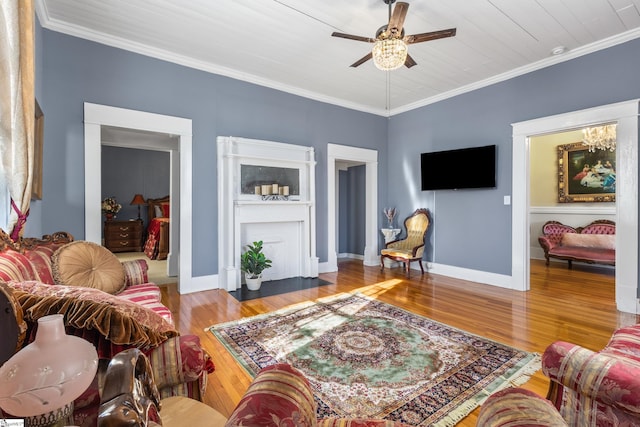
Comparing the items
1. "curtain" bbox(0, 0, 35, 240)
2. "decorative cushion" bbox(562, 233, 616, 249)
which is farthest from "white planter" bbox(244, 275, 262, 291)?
"decorative cushion" bbox(562, 233, 616, 249)

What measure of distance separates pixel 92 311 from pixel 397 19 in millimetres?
2693

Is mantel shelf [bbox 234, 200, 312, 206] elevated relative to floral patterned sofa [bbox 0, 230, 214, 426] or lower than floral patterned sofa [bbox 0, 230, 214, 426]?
elevated

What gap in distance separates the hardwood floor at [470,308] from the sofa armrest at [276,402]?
109 cm

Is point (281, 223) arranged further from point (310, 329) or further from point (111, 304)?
point (111, 304)

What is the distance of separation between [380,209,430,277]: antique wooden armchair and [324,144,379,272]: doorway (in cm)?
36

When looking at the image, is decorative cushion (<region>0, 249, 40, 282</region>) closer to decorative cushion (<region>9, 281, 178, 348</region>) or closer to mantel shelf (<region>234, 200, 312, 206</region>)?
decorative cushion (<region>9, 281, 178, 348</region>)

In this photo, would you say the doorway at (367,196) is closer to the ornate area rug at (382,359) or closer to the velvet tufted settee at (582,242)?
the ornate area rug at (382,359)

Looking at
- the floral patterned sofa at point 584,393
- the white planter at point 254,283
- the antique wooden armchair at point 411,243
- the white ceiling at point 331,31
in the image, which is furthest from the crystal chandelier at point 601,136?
the white planter at point 254,283

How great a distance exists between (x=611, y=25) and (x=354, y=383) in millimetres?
4198

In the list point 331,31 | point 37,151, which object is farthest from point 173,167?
point 331,31

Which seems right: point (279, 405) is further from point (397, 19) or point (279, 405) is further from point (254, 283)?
point (254, 283)

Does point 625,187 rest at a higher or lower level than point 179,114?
lower

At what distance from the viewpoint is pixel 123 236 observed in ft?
24.0

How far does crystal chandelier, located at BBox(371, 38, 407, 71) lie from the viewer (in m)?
2.54
